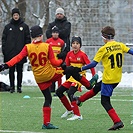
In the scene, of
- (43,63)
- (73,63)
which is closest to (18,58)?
(43,63)

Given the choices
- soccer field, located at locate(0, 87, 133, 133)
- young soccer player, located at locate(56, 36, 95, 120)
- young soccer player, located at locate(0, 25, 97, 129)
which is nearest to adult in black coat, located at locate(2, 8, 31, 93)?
soccer field, located at locate(0, 87, 133, 133)

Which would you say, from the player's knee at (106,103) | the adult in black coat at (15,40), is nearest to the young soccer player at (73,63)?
the player's knee at (106,103)

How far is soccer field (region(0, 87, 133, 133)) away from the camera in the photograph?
32.2 feet

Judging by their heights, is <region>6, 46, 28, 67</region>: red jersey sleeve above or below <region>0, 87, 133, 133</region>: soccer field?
above

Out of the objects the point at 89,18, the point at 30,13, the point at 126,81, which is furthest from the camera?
the point at 30,13

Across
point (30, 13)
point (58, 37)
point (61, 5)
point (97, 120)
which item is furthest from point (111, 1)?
point (97, 120)

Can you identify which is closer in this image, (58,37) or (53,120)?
(53,120)

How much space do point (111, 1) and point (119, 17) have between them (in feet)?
2.30

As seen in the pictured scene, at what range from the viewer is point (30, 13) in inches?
1291

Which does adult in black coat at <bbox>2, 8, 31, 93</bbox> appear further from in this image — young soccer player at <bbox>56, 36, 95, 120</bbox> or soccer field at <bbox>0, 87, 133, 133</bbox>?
young soccer player at <bbox>56, 36, 95, 120</bbox>

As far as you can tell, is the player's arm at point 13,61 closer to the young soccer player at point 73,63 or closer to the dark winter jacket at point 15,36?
the young soccer player at point 73,63

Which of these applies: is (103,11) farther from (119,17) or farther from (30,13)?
(30,13)

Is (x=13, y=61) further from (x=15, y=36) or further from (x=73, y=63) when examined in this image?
(x=15, y=36)

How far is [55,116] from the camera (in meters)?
11.8
